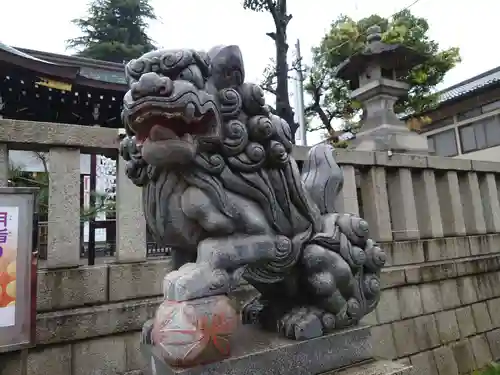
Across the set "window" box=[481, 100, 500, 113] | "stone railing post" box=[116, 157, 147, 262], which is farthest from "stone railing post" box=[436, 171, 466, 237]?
"window" box=[481, 100, 500, 113]

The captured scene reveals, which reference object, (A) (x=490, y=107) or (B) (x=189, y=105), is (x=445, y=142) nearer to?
(A) (x=490, y=107)

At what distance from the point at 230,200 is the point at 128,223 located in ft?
4.38

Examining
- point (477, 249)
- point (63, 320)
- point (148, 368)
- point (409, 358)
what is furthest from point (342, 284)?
point (477, 249)

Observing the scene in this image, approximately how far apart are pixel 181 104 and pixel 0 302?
5.06 ft

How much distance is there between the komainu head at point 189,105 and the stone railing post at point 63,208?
1.11m

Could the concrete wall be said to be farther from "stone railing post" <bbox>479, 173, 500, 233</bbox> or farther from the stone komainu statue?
the stone komainu statue

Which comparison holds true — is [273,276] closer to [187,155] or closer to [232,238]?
[232,238]

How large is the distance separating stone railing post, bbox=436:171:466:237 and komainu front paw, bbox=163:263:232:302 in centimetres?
358

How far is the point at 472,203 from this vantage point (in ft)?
14.3

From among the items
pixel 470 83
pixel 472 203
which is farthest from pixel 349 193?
pixel 470 83

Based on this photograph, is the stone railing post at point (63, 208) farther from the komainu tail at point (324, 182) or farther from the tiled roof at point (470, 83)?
the tiled roof at point (470, 83)

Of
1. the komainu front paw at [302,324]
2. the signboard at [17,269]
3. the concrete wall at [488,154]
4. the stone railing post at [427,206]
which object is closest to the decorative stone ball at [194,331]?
the komainu front paw at [302,324]

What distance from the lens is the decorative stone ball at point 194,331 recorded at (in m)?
1.24

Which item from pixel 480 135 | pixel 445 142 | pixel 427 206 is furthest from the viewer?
pixel 445 142
